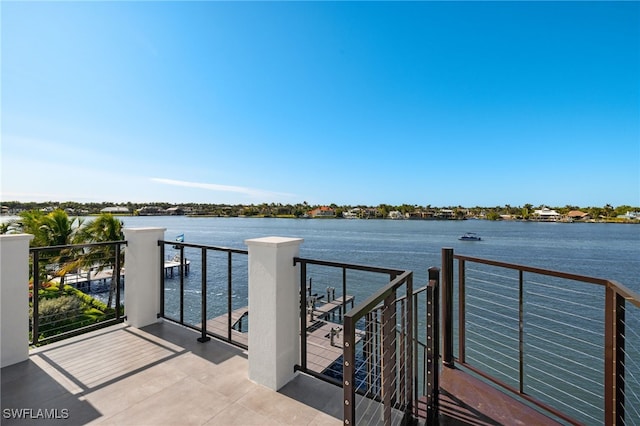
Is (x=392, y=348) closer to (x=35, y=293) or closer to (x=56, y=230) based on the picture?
(x=35, y=293)

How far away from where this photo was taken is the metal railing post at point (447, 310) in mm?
2473

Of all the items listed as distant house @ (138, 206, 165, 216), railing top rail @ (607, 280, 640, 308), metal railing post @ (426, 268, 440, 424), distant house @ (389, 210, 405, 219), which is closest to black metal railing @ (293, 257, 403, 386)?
metal railing post @ (426, 268, 440, 424)

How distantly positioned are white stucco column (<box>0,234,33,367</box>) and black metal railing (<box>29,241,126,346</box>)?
0.16m

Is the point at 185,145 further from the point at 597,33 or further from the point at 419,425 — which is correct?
the point at 597,33

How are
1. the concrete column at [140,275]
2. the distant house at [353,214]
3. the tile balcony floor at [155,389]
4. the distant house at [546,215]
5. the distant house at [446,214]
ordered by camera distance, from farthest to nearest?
the distant house at [353,214] → the distant house at [446,214] → the distant house at [546,215] → the concrete column at [140,275] → the tile balcony floor at [155,389]

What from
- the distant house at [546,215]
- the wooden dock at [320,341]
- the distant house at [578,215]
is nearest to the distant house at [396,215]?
the distant house at [546,215]

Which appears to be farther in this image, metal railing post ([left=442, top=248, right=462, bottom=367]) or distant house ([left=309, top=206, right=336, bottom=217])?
distant house ([left=309, top=206, right=336, bottom=217])

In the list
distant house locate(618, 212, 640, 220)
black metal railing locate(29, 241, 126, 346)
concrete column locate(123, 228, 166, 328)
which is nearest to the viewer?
black metal railing locate(29, 241, 126, 346)

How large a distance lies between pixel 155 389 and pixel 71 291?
1497 centimetres

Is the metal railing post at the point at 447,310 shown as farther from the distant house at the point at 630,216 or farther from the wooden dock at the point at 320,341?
the distant house at the point at 630,216

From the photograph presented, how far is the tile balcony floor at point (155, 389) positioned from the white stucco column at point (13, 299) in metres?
0.13

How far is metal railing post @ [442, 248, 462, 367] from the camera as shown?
2473 mm

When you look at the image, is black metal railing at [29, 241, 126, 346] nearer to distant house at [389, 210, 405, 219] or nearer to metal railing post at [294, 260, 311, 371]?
metal railing post at [294, 260, 311, 371]

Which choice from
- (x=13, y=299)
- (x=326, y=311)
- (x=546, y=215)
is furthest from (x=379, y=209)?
(x=13, y=299)
